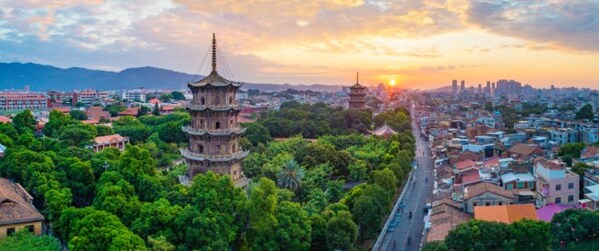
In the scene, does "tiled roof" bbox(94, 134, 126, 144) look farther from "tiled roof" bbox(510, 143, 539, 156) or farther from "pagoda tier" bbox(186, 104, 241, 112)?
"tiled roof" bbox(510, 143, 539, 156)

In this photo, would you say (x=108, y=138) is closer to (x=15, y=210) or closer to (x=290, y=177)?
(x=290, y=177)

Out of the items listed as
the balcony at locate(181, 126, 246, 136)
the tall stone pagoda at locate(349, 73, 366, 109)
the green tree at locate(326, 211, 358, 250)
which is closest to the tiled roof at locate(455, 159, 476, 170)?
the green tree at locate(326, 211, 358, 250)

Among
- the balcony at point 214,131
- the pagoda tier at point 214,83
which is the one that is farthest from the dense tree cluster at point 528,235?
the pagoda tier at point 214,83

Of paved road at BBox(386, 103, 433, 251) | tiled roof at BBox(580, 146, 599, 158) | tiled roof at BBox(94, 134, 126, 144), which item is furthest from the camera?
tiled roof at BBox(94, 134, 126, 144)

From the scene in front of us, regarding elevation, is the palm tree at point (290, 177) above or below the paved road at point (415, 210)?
above

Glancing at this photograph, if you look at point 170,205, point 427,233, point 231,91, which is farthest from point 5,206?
point 427,233

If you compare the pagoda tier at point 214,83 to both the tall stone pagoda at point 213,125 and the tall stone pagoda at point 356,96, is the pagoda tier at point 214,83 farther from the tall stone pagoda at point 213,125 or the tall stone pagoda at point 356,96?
the tall stone pagoda at point 356,96

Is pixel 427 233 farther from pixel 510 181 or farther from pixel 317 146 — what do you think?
pixel 317 146
